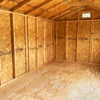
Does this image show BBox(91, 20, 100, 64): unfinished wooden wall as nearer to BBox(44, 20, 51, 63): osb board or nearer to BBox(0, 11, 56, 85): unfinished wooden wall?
BBox(44, 20, 51, 63): osb board

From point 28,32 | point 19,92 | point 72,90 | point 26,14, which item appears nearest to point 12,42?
point 28,32

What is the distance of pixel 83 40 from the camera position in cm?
734

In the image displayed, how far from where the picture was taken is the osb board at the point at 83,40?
23.5 ft

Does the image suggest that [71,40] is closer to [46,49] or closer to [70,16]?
[70,16]

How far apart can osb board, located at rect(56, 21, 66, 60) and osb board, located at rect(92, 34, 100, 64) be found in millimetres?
1864

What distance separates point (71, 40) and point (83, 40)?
0.77 m

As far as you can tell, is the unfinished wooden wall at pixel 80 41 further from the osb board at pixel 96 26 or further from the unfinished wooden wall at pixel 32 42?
the unfinished wooden wall at pixel 32 42

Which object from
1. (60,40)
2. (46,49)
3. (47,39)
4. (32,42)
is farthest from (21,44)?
(60,40)

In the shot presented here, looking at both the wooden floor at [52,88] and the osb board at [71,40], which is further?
the osb board at [71,40]

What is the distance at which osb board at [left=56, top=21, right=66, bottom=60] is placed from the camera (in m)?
7.76

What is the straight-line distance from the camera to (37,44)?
5.92 meters

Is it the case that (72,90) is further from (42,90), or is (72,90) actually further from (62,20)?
(62,20)

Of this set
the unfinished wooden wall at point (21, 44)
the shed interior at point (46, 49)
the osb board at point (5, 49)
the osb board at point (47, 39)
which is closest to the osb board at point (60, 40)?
the shed interior at point (46, 49)

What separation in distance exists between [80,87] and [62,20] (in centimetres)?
490
